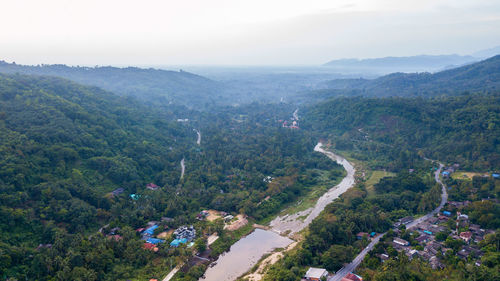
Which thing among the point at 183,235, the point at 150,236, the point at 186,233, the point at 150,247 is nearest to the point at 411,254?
the point at 186,233

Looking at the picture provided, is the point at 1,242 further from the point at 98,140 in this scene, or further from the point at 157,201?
the point at 98,140

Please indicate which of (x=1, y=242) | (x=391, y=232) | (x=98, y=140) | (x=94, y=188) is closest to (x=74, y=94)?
(x=98, y=140)

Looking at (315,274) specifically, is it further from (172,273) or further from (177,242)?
(177,242)

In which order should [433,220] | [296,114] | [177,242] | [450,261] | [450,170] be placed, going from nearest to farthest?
1. [450,261]
2. [177,242]
3. [433,220]
4. [450,170]
5. [296,114]

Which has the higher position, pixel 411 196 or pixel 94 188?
pixel 94 188

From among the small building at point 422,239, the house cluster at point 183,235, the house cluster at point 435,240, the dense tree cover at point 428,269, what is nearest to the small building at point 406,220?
the house cluster at point 435,240

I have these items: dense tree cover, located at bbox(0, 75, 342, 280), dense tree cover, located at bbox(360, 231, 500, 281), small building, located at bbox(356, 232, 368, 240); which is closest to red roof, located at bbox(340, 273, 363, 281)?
dense tree cover, located at bbox(360, 231, 500, 281)
